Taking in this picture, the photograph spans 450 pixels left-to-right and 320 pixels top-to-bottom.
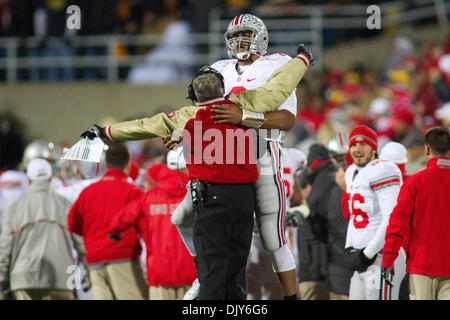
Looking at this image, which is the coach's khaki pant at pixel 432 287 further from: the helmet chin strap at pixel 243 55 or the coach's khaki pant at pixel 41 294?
the coach's khaki pant at pixel 41 294

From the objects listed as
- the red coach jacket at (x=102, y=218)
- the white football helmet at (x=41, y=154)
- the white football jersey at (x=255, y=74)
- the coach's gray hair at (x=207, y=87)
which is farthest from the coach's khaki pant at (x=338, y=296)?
the white football helmet at (x=41, y=154)

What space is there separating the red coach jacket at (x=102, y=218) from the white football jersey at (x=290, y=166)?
131 cm

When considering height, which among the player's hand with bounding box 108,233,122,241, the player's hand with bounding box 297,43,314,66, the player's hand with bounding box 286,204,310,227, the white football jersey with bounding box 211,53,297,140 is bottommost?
the player's hand with bounding box 108,233,122,241

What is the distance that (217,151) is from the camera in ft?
16.1

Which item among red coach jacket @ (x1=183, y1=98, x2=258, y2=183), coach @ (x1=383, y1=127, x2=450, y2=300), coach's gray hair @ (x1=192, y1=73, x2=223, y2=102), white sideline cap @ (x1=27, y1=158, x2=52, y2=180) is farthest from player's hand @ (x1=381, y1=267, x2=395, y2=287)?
white sideline cap @ (x1=27, y1=158, x2=52, y2=180)

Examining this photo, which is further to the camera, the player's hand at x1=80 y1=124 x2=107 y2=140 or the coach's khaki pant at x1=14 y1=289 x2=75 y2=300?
the coach's khaki pant at x1=14 y1=289 x2=75 y2=300

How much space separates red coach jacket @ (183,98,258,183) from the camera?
4898mm

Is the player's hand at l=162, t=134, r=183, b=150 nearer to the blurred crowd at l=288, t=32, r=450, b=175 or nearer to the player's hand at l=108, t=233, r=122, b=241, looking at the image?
the player's hand at l=108, t=233, r=122, b=241

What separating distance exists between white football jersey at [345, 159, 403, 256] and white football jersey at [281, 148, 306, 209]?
1022 millimetres

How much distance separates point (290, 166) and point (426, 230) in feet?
6.46

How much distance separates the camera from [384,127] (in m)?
10.9

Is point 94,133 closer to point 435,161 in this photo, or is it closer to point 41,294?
point 435,161

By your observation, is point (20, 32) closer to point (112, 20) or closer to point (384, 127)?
point (112, 20)
